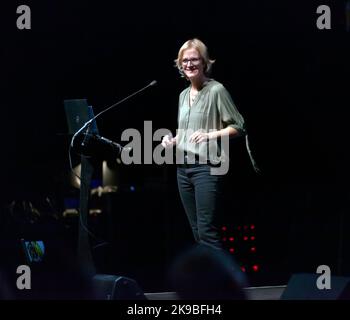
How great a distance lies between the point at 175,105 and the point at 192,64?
2.25m

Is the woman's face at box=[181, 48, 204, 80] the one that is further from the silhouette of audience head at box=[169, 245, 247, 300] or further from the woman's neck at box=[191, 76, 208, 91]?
the silhouette of audience head at box=[169, 245, 247, 300]

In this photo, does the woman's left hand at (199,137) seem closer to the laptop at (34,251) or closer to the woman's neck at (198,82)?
the woman's neck at (198,82)

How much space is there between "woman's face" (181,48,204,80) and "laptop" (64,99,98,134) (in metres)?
0.55

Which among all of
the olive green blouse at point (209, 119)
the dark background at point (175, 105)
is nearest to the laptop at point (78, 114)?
the olive green blouse at point (209, 119)

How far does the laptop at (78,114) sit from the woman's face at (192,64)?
547 mm

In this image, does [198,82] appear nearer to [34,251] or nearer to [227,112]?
[227,112]

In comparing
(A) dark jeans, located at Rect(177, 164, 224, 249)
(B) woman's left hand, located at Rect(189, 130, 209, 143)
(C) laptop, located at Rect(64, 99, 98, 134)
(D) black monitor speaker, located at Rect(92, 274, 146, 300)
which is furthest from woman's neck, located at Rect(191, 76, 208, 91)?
(D) black monitor speaker, located at Rect(92, 274, 146, 300)

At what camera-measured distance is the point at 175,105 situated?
590cm

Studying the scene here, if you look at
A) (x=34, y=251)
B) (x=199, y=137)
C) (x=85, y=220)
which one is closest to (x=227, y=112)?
(x=199, y=137)

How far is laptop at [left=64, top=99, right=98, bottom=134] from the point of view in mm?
3713

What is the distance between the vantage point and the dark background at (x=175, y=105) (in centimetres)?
529

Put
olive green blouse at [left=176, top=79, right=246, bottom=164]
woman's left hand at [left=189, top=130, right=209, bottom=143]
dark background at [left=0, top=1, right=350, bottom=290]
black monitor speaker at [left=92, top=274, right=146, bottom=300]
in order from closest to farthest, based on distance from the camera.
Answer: black monitor speaker at [left=92, top=274, right=146, bottom=300]
woman's left hand at [left=189, top=130, right=209, bottom=143]
olive green blouse at [left=176, top=79, right=246, bottom=164]
dark background at [left=0, top=1, right=350, bottom=290]

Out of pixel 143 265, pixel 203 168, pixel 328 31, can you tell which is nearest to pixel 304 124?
pixel 328 31

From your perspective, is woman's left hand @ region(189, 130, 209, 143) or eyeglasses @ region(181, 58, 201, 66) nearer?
woman's left hand @ region(189, 130, 209, 143)
